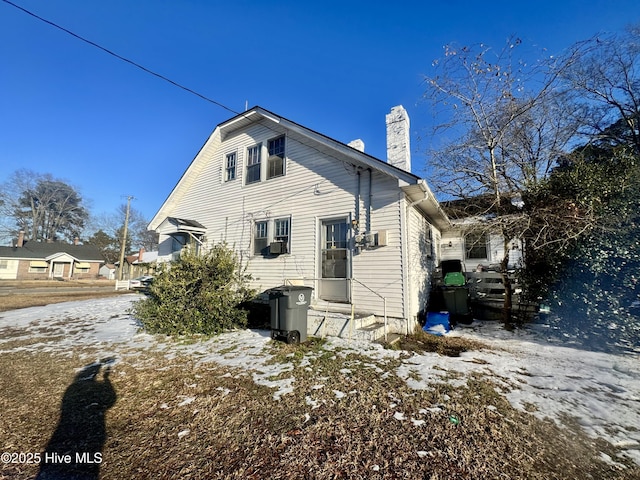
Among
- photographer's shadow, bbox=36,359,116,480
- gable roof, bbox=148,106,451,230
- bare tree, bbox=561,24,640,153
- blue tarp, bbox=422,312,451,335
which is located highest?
bare tree, bbox=561,24,640,153

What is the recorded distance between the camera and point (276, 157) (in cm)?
930

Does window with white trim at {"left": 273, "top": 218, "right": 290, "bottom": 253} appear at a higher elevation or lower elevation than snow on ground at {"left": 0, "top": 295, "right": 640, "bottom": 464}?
higher

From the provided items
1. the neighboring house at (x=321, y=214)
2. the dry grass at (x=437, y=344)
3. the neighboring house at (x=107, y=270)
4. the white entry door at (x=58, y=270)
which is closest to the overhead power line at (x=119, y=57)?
the neighboring house at (x=321, y=214)

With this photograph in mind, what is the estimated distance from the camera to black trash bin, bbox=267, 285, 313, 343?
18.9 ft

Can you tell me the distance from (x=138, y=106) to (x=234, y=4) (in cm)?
663

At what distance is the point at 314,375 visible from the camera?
4031 millimetres

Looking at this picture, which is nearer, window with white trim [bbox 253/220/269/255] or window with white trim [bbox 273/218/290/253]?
window with white trim [bbox 273/218/290/253]

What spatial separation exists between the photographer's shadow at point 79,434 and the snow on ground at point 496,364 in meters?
1.50

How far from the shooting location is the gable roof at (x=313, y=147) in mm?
6465

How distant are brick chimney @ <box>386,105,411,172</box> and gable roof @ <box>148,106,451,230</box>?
1324 millimetres

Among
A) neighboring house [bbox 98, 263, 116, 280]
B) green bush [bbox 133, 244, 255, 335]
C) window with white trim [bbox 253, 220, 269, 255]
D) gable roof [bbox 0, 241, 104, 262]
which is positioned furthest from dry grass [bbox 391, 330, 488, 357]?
neighboring house [bbox 98, 263, 116, 280]

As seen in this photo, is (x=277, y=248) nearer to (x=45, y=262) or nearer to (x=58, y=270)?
(x=45, y=262)

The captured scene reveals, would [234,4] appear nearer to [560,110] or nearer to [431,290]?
[431,290]

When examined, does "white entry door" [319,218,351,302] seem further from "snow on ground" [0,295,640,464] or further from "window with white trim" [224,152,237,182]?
"window with white trim" [224,152,237,182]
